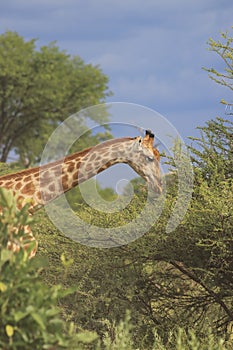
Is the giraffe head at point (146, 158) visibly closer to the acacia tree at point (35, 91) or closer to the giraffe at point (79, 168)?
the giraffe at point (79, 168)

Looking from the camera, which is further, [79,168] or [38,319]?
[79,168]

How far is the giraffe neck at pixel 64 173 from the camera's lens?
9.31 metres

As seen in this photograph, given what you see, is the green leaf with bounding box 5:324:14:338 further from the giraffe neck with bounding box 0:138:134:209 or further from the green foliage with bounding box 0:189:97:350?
the giraffe neck with bounding box 0:138:134:209

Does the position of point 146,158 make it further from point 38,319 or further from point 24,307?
point 38,319

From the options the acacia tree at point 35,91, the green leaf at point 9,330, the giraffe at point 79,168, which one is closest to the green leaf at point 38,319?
the green leaf at point 9,330

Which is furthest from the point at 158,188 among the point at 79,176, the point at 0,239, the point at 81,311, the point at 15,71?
the point at 15,71

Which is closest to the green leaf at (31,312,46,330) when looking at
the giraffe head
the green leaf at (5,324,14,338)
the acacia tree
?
the green leaf at (5,324,14,338)

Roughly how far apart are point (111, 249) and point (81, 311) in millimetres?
1070

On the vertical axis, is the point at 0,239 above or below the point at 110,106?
below

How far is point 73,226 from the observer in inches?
480

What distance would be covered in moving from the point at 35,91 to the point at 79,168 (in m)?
30.3

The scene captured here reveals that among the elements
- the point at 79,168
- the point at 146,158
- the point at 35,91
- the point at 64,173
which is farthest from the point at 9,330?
the point at 35,91

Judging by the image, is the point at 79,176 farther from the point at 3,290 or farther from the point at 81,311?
the point at 3,290

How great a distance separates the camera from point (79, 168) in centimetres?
957
